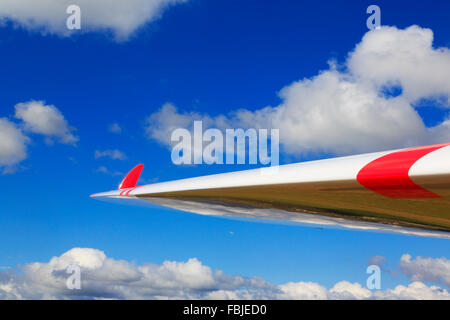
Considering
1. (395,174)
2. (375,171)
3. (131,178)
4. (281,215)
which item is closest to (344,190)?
(375,171)

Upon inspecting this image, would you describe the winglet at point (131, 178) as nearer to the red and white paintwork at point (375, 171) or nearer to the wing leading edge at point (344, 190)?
the wing leading edge at point (344, 190)

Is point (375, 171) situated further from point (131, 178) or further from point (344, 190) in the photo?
point (131, 178)

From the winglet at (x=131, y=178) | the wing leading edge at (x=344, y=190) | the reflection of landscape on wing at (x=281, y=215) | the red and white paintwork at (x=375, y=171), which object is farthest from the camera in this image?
the winglet at (x=131, y=178)

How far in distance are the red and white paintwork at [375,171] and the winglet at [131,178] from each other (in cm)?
627

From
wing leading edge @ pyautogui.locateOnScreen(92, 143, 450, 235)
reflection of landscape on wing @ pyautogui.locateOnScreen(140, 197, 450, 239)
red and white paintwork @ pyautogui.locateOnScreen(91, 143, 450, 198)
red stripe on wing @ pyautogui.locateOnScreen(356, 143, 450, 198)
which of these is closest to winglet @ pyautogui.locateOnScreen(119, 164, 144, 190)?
reflection of landscape on wing @ pyautogui.locateOnScreen(140, 197, 450, 239)

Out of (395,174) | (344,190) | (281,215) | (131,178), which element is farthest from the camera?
(131,178)

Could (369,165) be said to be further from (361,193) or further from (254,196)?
(254,196)

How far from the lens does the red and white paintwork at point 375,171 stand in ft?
8.95

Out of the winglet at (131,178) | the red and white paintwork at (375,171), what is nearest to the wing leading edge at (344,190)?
the red and white paintwork at (375,171)

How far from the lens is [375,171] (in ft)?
9.64

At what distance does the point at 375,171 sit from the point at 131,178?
25.8 ft
